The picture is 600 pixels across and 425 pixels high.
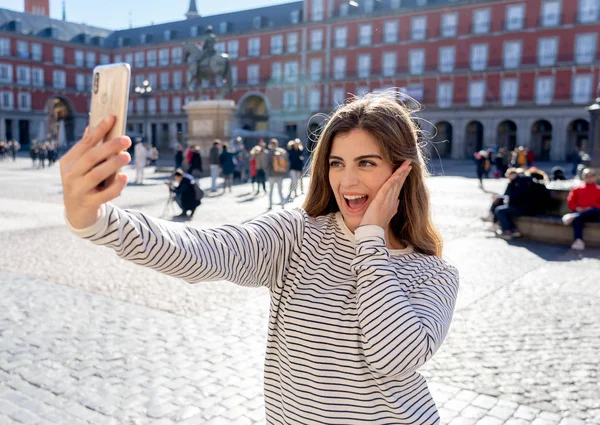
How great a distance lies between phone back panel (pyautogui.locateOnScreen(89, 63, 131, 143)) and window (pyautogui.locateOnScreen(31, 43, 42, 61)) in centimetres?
6237

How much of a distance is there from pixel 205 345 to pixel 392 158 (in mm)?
3334

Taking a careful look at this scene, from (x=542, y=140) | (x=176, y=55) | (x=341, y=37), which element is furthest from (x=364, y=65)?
(x=176, y=55)

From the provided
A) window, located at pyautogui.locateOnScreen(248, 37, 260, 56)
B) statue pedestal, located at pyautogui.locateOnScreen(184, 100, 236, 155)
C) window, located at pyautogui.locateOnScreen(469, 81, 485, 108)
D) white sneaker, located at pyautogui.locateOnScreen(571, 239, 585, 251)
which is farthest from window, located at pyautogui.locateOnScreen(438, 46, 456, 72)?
white sneaker, located at pyautogui.locateOnScreen(571, 239, 585, 251)

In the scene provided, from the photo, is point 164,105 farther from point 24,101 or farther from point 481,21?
point 481,21

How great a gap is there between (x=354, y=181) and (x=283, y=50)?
163 ft

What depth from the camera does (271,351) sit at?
5.65 feet

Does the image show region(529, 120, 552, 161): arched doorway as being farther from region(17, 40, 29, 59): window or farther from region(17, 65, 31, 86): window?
Answer: region(17, 40, 29, 59): window

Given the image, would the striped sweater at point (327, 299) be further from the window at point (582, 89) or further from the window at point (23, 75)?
the window at point (23, 75)

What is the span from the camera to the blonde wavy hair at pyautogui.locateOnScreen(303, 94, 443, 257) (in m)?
1.61

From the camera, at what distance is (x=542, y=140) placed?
133 feet

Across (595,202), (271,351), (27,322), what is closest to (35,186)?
(27,322)

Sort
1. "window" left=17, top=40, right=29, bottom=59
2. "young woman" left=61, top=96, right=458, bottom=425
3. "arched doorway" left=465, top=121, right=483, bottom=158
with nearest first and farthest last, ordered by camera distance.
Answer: "young woman" left=61, top=96, right=458, bottom=425 < "arched doorway" left=465, top=121, right=483, bottom=158 < "window" left=17, top=40, right=29, bottom=59

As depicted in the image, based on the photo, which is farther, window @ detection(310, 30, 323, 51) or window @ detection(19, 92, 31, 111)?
window @ detection(19, 92, 31, 111)

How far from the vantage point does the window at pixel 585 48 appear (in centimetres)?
3600
